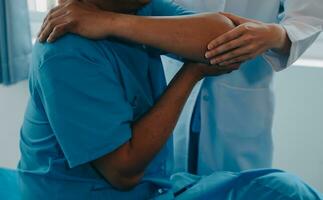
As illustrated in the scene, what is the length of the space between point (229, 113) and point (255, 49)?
1.27ft

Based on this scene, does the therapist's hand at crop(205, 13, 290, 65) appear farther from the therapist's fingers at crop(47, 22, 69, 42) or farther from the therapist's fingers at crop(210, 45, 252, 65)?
the therapist's fingers at crop(47, 22, 69, 42)

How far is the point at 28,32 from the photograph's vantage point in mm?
1772

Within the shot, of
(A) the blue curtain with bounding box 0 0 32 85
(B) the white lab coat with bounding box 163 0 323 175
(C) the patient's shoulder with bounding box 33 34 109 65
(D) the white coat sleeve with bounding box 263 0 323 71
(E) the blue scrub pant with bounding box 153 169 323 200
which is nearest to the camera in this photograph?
(C) the patient's shoulder with bounding box 33 34 109 65

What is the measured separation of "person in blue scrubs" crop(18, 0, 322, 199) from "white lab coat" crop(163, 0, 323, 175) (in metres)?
0.21

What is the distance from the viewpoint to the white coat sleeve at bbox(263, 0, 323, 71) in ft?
3.63

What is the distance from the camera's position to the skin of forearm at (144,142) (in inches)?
34.7

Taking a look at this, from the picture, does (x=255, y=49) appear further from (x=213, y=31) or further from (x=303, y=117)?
(x=303, y=117)

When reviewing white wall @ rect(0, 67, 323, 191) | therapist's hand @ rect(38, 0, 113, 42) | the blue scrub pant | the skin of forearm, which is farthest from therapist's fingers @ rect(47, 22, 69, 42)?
white wall @ rect(0, 67, 323, 191)

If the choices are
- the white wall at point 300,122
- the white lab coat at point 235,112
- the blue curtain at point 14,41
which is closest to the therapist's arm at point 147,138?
the white lab coat at point 235,112

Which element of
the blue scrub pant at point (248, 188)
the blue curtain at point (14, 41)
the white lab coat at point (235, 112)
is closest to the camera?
the blue scrub pant at point (248, 188)

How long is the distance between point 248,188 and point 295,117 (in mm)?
822

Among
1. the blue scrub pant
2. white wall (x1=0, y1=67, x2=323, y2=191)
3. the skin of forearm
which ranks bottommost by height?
white wall (x1=0, y1=67, x2=323, y2=191)

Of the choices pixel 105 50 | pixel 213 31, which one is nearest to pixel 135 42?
pixel 105 50

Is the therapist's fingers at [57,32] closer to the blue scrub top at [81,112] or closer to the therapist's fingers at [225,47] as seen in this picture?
the blue scrub top at [81,112]
